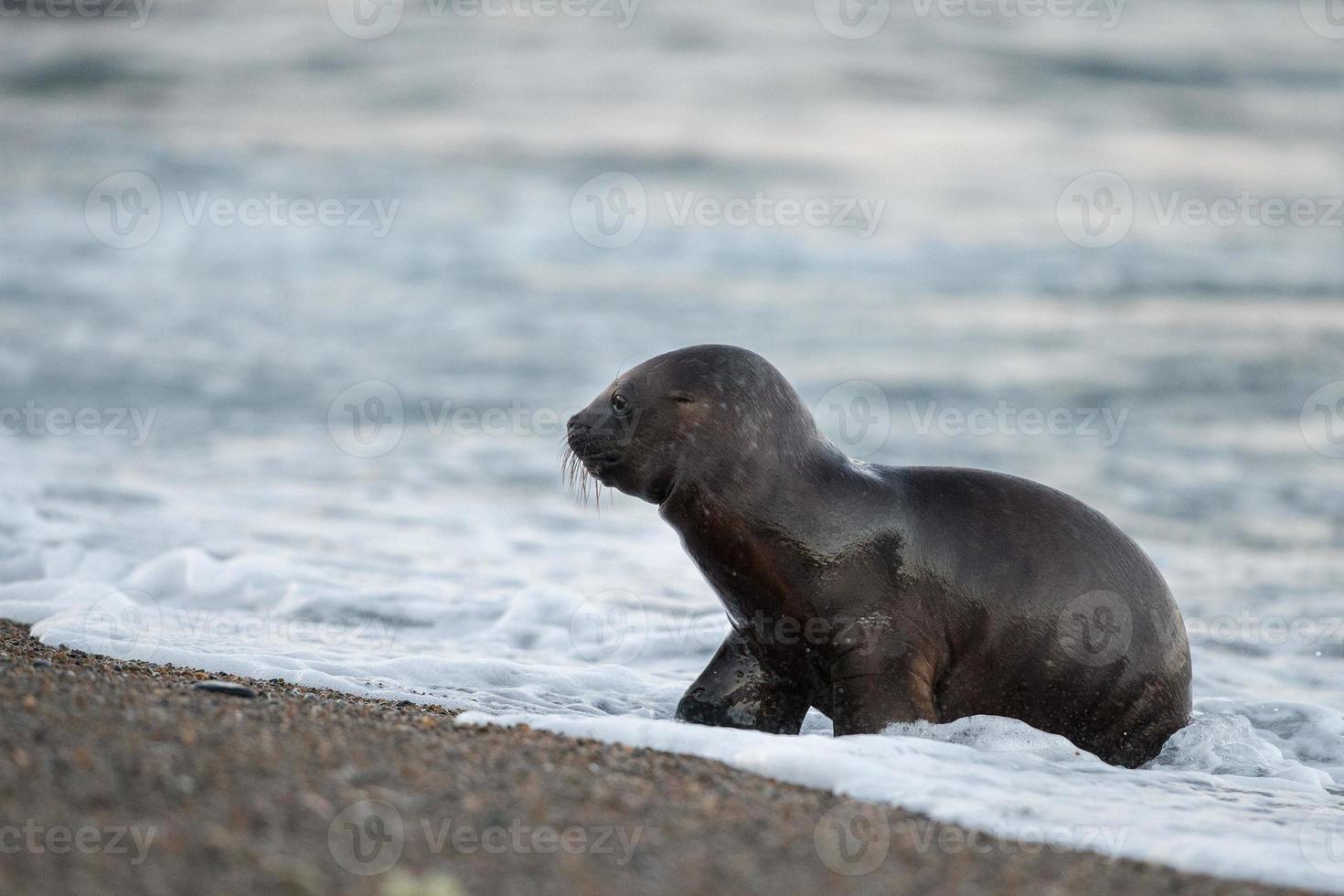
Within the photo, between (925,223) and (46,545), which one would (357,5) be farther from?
(46,545)

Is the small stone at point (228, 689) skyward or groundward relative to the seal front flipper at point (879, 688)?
groundward

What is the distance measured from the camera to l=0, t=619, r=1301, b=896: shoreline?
306 centimetres

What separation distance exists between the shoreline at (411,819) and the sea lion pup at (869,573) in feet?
3.25

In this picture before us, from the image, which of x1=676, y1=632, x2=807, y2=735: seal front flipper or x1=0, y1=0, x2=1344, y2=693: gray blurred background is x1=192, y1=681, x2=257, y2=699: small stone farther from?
x1=0, y1=0, x2=1344, y2=693: gray blurred background

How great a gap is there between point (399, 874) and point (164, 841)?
1.63ft

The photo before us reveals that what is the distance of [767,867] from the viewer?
3.41m

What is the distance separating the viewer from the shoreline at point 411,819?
3059mm

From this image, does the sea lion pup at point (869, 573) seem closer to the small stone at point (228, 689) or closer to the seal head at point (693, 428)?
the seal head at point (693, 428)

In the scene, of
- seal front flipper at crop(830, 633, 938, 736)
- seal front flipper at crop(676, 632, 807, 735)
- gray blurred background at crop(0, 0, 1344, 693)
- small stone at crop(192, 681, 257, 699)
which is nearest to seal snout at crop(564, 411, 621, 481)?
seal front flipper at crop(676, 632, 807, 735)

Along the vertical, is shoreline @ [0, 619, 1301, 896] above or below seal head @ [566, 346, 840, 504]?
below

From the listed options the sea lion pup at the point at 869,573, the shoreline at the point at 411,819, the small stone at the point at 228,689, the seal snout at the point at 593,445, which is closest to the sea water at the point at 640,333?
the sea lion pup at the point at 869,573

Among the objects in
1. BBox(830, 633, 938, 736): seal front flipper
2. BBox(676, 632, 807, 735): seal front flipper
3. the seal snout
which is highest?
the seal snout

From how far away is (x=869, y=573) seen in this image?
17.5 feet

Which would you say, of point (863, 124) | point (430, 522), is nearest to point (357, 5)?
point (863, 124)
